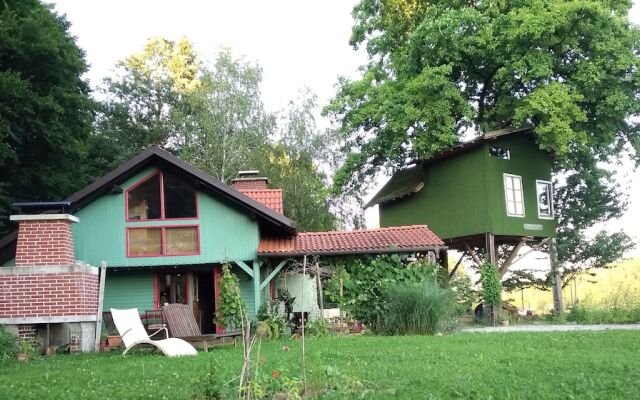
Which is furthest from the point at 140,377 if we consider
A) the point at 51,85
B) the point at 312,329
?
the point at 51,85

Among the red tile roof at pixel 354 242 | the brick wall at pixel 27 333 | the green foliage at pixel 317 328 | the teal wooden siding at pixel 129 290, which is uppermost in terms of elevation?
the red tile roof at pixel 354 242

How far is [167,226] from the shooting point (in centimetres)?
1711

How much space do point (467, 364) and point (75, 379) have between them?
180 inches

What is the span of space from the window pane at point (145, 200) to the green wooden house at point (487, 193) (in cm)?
1070

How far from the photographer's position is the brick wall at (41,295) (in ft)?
39.4

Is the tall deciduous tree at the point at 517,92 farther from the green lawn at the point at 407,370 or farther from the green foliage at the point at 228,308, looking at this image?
the green lawn at the point at 407,370

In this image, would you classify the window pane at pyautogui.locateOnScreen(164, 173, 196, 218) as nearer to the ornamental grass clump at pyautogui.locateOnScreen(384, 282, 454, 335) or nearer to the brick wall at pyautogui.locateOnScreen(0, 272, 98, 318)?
the brick wall at pyautogui.locateOnScreen(0, 272, 98, 318)

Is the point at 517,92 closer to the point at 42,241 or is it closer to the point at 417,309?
the point at 417,309

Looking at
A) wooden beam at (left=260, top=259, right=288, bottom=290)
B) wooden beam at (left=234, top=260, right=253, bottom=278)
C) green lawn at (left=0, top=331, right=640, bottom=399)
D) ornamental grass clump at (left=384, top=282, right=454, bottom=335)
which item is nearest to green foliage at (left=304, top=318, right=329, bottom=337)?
ornamental grass clump at (left=384, top=282, right=454, bottom=335)

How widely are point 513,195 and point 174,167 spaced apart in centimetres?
1235

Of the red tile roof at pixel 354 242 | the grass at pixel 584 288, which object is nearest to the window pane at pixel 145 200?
the red tile roof at pixel 354 242

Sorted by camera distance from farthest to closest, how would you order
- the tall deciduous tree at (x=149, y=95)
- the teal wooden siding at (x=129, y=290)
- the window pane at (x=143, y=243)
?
the tall deciduous tree at (x=149, y=95)
the teal wooden siding at (x=129, y=290)
the window pane at (x=143, y=243)

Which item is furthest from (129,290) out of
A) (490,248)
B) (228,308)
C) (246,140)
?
(246,140)

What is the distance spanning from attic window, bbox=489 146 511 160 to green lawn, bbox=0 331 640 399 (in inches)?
489
